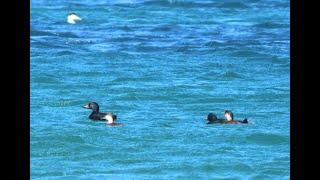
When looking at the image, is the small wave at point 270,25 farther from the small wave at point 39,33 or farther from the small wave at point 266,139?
the small wave at point 266,139

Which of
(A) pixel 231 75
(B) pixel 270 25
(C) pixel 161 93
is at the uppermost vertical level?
(C) pixel 161 93

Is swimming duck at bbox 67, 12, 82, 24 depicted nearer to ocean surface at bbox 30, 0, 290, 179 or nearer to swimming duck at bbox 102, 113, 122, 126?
ocean surface at bbox 30, 0, 290, 179

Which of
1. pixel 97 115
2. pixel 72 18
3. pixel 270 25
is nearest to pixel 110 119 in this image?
pixel 97 115

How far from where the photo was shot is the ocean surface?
897cm

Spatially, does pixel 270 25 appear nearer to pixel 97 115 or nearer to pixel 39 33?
pixel 39 33

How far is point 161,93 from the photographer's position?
13.7 metres

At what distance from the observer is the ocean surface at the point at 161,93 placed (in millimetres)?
8969

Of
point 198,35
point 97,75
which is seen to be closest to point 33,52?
point 97,75

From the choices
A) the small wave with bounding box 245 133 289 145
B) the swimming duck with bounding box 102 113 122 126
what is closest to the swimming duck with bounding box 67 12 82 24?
the swimming duck with bounding box 102 113 122 126

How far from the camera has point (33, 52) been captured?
17656 mm

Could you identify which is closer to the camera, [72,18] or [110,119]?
[110,119]
